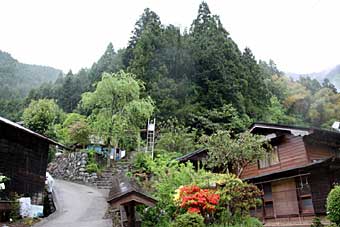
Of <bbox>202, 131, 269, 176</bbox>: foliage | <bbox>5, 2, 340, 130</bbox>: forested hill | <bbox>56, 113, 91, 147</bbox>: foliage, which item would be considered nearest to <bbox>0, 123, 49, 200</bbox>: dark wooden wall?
<bbox>202, 131, 269, 176</bbox>: foliage

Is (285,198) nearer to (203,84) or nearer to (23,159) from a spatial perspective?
(23,159)

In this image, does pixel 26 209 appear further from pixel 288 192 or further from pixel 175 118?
pixel 175 118

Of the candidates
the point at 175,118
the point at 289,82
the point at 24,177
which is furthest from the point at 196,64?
the point at 24,177

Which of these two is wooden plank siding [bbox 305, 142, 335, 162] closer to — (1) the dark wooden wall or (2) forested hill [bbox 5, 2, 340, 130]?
(2) forested hill [bbox 5, 2, 340, 130]

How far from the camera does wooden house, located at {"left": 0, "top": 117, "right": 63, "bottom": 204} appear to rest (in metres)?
13.1

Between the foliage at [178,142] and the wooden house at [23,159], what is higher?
the foliage at [178,142]

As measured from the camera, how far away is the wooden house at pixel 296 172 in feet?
50.2

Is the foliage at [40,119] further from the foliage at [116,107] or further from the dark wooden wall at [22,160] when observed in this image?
the dark wooden wall at [22,160]

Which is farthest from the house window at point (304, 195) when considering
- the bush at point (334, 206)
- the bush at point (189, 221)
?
the bush at point (189, 221)

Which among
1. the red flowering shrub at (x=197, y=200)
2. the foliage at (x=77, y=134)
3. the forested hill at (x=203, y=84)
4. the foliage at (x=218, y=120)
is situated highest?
the forested hill at (x=203, y=84)

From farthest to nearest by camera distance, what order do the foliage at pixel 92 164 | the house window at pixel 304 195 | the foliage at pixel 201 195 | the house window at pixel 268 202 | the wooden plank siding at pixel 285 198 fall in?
the foliage at pixel 92 164 → the house window at pixel 268 202 → the wooden plank siding at pixel 285 198 → the house window at pixel 304 195 → the foliage at pixel 201 195

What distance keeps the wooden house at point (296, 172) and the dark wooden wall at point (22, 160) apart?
11.0 metres

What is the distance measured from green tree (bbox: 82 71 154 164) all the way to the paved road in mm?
5047

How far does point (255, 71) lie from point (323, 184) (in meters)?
24.6
